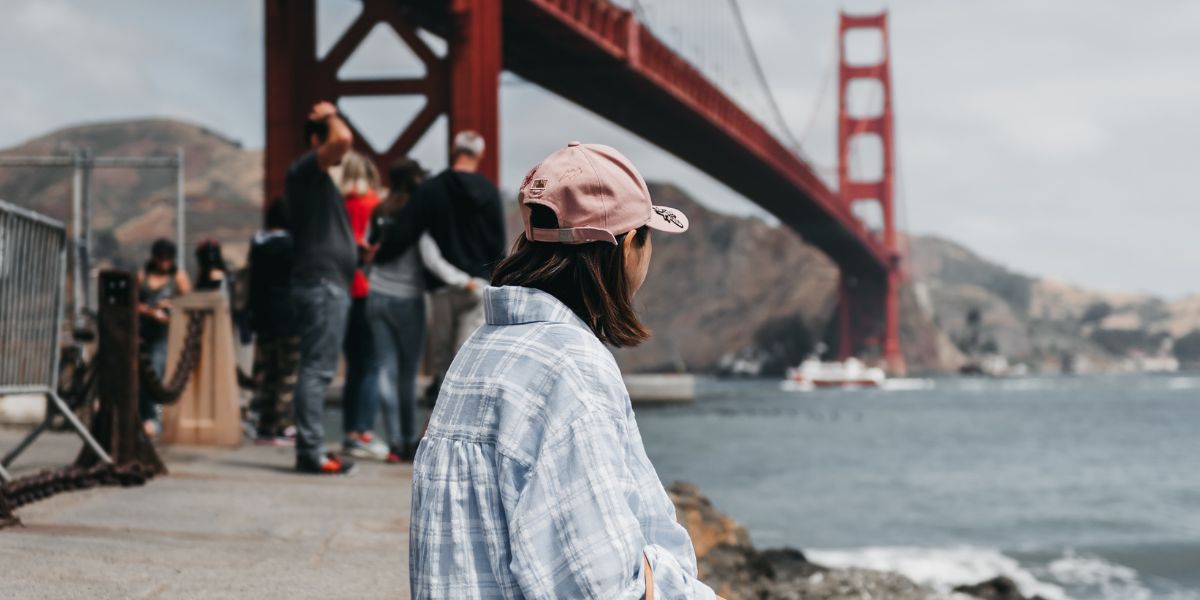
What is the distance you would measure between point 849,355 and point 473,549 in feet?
210

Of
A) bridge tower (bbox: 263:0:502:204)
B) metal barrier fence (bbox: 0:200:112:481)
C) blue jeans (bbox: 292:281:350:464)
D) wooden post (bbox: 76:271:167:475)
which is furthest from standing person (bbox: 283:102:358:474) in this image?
bridge tower (bbox: 263:0:502:204)

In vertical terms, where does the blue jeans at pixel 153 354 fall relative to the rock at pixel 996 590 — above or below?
above

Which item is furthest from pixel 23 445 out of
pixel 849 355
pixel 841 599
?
pixel 849 355

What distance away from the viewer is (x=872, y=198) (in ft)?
179

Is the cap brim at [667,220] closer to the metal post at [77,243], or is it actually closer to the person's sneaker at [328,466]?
the person's sneaker at [328,466]

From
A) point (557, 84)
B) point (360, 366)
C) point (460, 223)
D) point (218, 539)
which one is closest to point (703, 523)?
point (360, 366)

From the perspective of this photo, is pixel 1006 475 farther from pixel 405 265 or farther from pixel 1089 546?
pixel 405 265

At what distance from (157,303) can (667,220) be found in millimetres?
5055

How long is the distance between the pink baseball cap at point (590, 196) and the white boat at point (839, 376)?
202ft

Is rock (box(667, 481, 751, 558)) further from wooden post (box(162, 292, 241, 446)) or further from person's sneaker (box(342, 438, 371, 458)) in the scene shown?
wooden post (box(162, 292, 241, 446))

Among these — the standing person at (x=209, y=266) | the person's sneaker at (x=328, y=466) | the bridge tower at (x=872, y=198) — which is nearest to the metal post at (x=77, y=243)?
the standing person at (x=209, y=266)

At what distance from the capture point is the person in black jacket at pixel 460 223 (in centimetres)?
466

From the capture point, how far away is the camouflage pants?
598 cm

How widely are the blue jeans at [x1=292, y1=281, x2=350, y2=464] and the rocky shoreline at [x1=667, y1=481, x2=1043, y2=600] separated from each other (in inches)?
63.8
